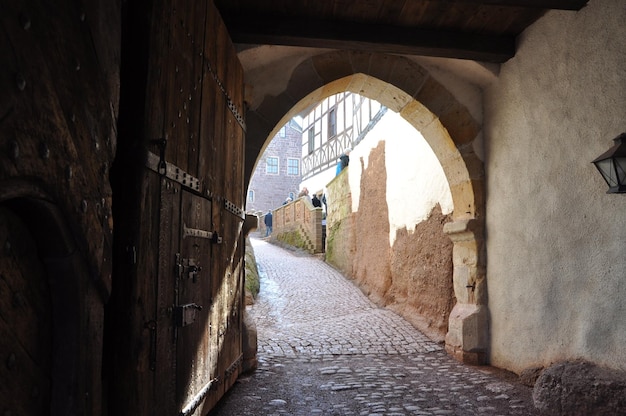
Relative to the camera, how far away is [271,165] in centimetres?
2805

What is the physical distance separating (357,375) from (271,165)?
2484cm

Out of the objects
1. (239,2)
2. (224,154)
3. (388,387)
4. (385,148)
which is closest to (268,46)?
(239,2)

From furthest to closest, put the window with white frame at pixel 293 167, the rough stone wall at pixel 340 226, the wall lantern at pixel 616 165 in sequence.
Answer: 1. the window with white frame at pixel 293 167
2. the rough stone wall at pixel 340 226
3. the wall lantern at pixel 616 165

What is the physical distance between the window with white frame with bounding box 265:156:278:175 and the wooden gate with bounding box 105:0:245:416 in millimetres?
25268

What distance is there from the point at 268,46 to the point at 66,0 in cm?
274

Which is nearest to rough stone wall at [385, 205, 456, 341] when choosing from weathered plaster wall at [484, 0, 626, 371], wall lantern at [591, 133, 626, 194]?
weathered plaster wall at [484, 0, 626, 371]

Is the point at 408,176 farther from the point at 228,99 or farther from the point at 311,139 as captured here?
the point at 311,139

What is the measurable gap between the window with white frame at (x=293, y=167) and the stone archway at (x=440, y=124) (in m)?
24.0

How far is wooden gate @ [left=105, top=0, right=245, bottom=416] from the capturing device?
154 cm

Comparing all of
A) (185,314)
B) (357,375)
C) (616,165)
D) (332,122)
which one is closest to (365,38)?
(616,165)

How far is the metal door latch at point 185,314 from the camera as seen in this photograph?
6.21 ft

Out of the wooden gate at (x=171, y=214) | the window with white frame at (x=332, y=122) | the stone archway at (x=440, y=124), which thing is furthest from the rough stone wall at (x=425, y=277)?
the window with white frame at (x=332, y=122)

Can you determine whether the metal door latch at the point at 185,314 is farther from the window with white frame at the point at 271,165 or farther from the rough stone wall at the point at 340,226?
the window with white frame at the point at 271,165

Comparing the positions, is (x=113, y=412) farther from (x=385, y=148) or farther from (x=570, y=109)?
(x=385, y=148)
